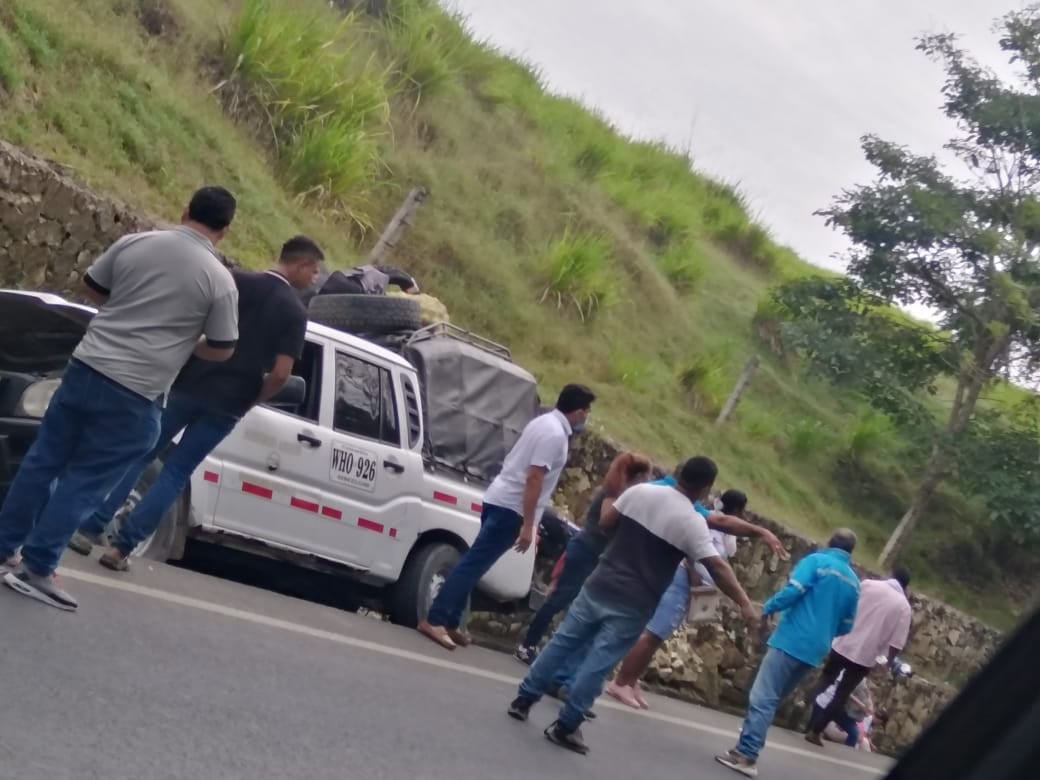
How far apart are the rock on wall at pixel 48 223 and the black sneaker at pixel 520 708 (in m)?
6.21

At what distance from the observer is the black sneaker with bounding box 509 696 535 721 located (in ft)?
27.8

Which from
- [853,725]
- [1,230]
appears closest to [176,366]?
[1,230]

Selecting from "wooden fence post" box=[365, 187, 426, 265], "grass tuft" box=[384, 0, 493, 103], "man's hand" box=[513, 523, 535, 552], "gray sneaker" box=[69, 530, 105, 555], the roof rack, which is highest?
"grass tuft" box=[384, 0, 493, 103]

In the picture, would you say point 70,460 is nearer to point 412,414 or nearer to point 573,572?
point 412,414

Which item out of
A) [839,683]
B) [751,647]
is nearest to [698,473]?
[839,683]

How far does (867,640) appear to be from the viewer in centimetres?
1380

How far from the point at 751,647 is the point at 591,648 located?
7.98 metres

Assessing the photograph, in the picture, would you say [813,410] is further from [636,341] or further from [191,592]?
[191,592]

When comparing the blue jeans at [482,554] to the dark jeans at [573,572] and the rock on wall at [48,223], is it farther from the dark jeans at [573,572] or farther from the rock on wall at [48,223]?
the rock on wall at [48,223]

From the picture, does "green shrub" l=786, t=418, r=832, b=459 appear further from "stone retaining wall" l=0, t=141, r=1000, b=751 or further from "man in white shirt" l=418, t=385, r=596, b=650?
"man in white shirt" l=418, t=385, r=596, b=650

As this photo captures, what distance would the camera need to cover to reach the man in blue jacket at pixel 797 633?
9867 millimetres

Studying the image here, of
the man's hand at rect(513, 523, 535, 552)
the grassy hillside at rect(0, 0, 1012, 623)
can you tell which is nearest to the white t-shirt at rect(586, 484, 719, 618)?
the man's hand at rect(513, 523, 535, 552)

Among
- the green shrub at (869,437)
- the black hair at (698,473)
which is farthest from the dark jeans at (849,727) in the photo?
the green shrub at (869,437)

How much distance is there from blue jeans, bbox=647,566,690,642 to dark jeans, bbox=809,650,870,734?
2.85m
